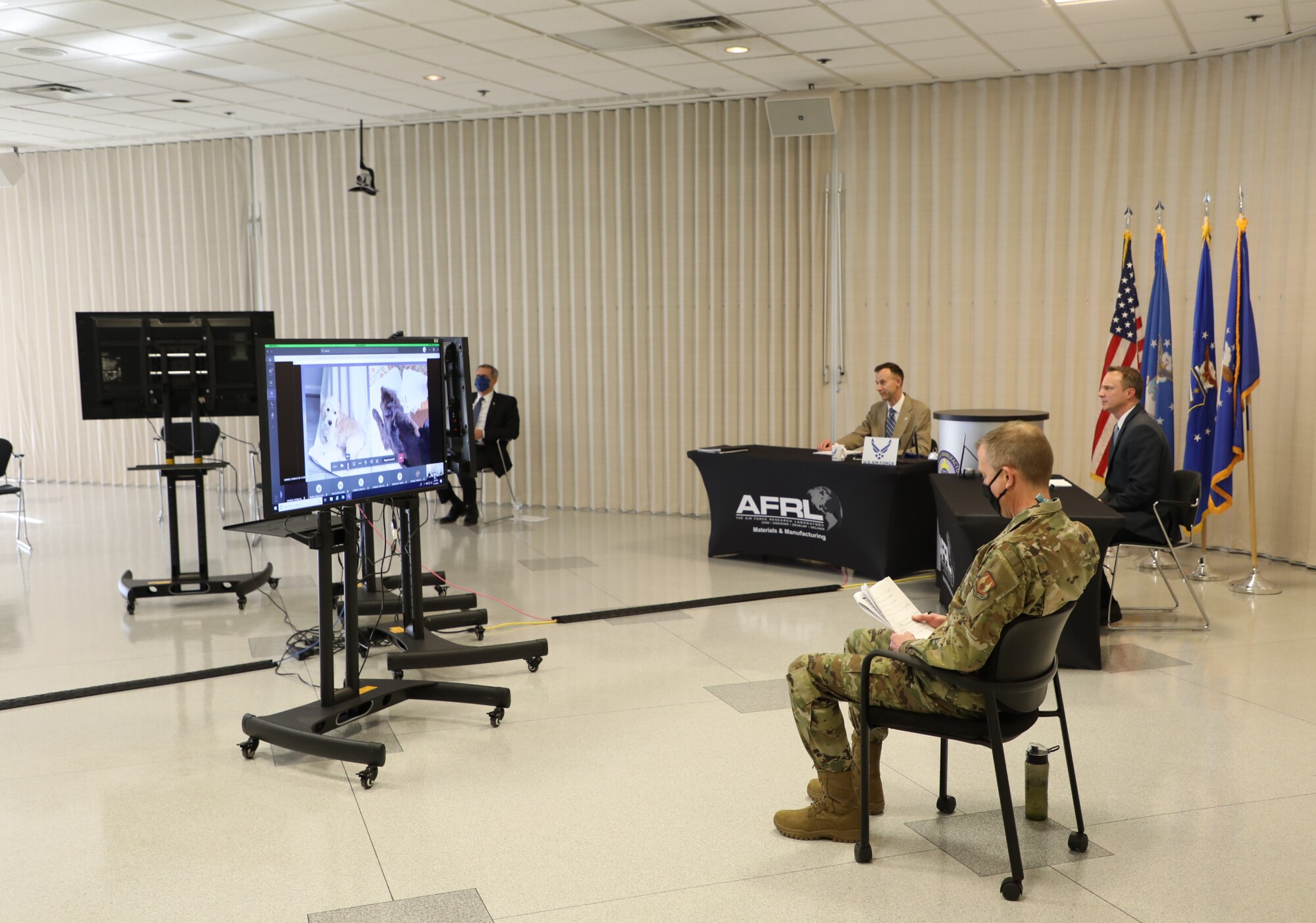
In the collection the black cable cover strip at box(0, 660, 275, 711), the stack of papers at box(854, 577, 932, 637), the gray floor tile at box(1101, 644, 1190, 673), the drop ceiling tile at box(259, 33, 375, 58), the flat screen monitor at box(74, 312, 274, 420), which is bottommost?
the gray floor tile at box(1101, 644, 1190, 673)

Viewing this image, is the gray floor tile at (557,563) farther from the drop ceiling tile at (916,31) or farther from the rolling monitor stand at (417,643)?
the drop ceiling tile at (916,31)

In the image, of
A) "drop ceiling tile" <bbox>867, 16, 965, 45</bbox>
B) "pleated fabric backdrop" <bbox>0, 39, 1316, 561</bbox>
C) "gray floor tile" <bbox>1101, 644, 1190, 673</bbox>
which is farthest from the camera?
"pleated fabric backdrop" <bbox>0, 39, 1316, 561</bbox>

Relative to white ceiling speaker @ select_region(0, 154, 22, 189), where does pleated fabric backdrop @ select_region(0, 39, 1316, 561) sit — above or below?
below

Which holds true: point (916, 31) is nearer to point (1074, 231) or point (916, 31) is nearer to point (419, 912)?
point (1074, 231)

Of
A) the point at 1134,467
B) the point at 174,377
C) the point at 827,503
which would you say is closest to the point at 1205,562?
the point at 1134,467

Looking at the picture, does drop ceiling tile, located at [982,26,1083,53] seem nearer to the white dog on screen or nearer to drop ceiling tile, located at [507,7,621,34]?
drop ceiling tile, located at [507,7,621,34]

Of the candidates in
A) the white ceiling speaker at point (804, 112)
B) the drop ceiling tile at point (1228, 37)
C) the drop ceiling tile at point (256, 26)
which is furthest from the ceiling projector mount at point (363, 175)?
the drop ceiling tile at point (1228, 37)

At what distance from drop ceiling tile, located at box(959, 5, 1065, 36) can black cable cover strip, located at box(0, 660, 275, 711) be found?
5713 millimetres

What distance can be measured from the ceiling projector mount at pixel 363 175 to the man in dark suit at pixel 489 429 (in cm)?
208

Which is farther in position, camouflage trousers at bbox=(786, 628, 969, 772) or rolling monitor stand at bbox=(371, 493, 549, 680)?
rolling monitor stand at bbox=(371, 493, 549, 680)

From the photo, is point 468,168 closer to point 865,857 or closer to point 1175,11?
point 1175,11

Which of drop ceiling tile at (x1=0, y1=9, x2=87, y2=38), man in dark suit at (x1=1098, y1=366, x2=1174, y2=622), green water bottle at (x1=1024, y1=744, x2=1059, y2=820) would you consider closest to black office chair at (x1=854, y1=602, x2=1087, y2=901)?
green water bottle at (x1=1024, y1=744, x2=1059, y2=820)

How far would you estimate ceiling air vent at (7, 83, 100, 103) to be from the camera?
9211mm

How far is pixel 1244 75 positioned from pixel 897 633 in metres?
6.51
